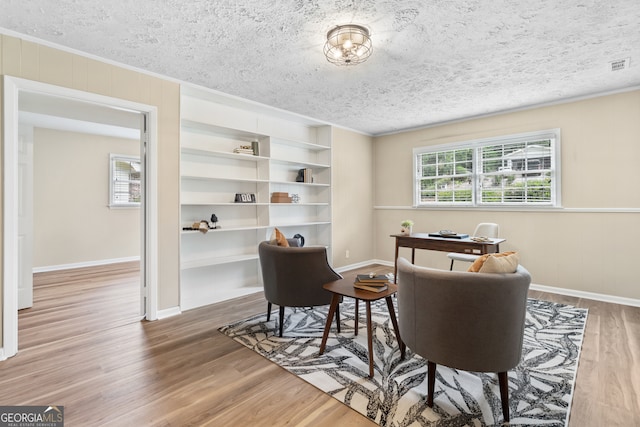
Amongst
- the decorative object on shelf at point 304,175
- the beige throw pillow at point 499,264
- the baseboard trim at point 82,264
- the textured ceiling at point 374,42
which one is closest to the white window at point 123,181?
the baseboard trim at point 82,264

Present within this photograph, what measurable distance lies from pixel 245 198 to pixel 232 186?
268 mm

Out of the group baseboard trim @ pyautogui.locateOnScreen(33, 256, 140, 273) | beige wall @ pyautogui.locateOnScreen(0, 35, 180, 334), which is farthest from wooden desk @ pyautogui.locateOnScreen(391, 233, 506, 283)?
baseboard trim @ pyautogui.locateOnScreen(33, 256, 140, 273)

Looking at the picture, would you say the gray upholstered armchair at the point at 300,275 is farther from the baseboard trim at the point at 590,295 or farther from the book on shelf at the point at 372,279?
the baseboard trim at the point at 590,295

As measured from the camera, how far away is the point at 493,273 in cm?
164

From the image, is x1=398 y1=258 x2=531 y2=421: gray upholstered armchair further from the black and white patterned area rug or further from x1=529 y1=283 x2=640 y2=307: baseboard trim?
x1=529 y1=283 x2=640 y2=307: baseboard trim

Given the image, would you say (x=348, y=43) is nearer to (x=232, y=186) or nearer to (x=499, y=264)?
(x=499, y=264)

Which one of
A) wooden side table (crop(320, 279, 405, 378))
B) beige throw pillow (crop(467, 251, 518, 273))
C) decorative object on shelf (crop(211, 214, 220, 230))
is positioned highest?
decorative object on shelf (crop(211, 214, 220, 230))

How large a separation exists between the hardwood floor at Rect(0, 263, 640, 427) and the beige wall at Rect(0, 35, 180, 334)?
26.3 inches

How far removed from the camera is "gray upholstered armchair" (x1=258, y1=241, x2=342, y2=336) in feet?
8.55

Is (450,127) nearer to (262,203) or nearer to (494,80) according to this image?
(494,80)

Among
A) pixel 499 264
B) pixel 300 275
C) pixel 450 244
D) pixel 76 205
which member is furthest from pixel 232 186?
pixel 76 205

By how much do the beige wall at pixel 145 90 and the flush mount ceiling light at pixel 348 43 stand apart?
1.84m

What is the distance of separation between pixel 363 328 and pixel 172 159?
104 inches

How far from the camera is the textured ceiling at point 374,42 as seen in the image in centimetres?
208
